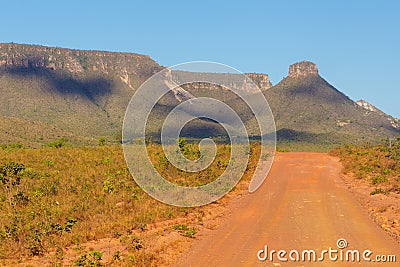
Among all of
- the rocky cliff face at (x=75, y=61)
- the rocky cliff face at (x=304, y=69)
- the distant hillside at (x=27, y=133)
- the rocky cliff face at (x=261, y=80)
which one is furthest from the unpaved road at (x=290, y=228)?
the rocky cliff face at (x=261, y=80)

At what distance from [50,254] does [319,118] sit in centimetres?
10275

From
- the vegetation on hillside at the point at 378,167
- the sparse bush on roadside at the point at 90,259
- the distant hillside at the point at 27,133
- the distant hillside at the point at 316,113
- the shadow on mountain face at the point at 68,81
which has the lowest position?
the sparse bush on roadside at the point at 90,259

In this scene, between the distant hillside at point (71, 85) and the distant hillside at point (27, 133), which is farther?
the distant hillside at point (71, 85)

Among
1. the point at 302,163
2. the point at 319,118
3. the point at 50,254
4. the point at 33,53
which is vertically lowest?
the point at 50,254

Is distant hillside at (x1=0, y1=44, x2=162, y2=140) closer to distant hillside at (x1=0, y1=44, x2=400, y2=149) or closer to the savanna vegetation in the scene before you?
distant hillside at (x1=0, y1=44, x2=400, y2=149)

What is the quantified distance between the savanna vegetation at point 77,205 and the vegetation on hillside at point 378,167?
5633 millimetres

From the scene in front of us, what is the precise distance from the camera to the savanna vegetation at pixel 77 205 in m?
10.9

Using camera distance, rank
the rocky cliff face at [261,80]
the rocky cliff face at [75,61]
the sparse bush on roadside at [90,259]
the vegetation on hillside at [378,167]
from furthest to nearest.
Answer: the rocky cliff face at [261,80] → the rocky cliff face at [75,61] → the vegetation on hillside at [378,167] → the sparse bush on roadside at [90,259]

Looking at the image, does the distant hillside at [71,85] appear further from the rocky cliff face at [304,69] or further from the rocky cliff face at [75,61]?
the rocky cliff face at [304,69]

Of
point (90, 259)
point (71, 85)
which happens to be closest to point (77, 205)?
point (90, 259)

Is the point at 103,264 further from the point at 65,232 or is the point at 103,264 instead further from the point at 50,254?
the point at 65,232

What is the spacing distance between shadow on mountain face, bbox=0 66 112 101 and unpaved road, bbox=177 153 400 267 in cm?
12319

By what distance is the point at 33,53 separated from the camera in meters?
149

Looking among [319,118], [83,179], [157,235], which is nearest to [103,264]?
[157,235]
